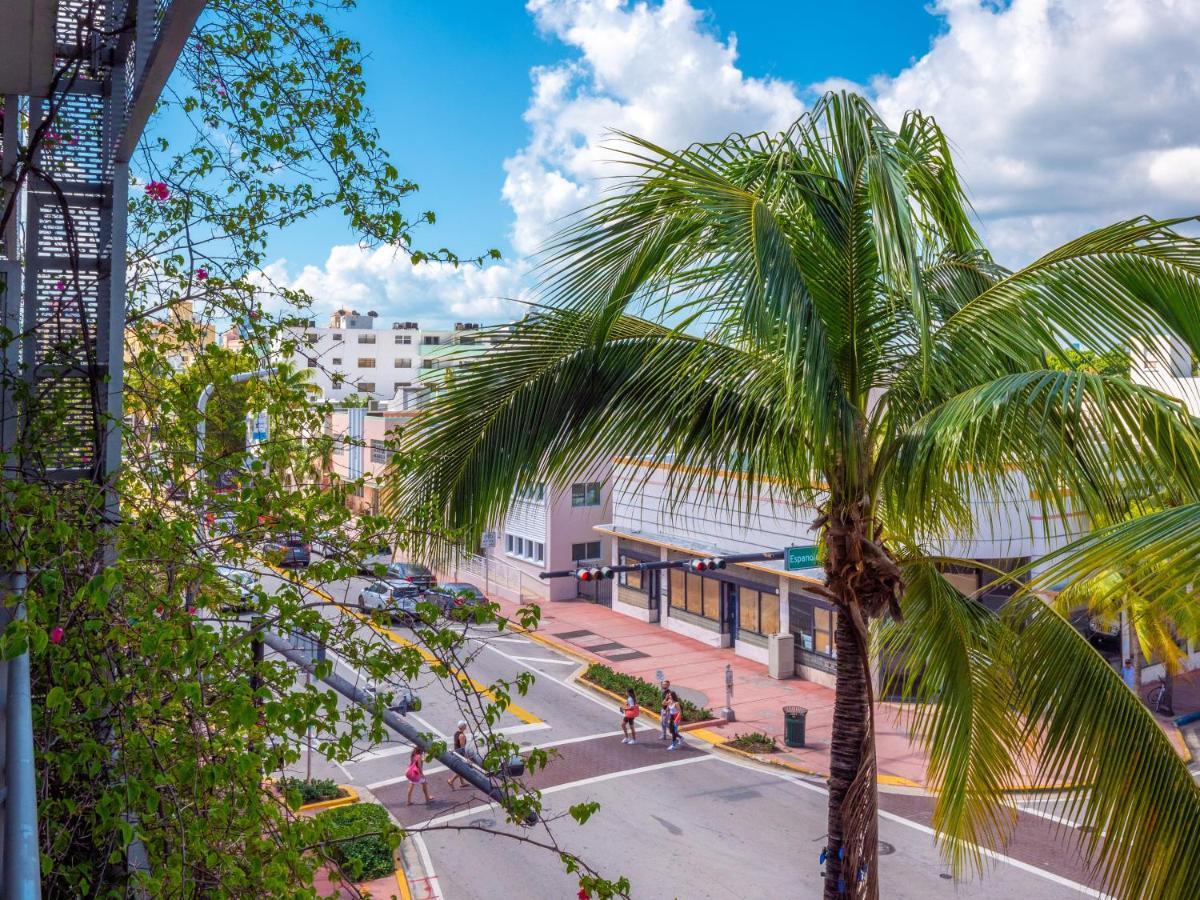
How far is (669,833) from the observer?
52.3ft

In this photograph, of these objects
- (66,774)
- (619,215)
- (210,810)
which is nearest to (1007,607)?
(619,215)

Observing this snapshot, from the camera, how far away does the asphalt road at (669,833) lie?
14000 mm

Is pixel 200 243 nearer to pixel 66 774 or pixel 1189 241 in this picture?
pixel 66 774

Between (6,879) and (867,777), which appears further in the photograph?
(867,777)

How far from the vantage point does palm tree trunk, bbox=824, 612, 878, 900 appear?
6.90 meters

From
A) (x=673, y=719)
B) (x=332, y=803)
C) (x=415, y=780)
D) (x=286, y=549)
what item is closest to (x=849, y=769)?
(x=286, y=549)

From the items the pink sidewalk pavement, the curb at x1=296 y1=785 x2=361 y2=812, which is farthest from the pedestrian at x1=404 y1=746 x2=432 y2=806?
the pink sidewalk pavement

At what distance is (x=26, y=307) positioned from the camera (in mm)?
4164

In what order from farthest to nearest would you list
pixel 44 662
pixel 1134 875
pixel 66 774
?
pixel 1134 875, pixel 44 662, pixel 66 774

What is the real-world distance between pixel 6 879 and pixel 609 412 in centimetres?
559

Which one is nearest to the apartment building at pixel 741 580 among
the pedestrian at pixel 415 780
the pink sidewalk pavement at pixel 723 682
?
the pink sidewalk pavement at pixel 723 682

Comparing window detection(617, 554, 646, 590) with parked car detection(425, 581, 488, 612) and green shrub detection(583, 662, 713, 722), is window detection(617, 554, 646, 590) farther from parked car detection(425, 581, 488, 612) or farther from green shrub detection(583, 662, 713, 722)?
parked car detection(425, 581, 488, 612)

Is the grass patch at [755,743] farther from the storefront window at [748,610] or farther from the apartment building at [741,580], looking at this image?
the storefront window at [748,610]

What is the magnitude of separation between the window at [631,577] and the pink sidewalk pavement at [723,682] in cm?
114
